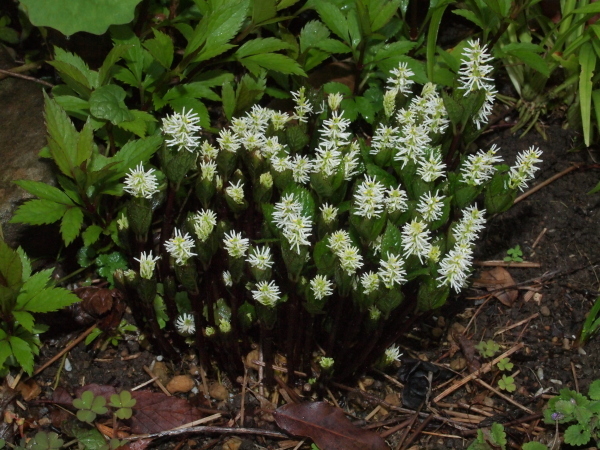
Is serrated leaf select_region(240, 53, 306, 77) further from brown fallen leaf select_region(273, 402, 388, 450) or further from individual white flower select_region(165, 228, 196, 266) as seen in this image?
brown fallen leaf select_region(273, 402, 388, 450)

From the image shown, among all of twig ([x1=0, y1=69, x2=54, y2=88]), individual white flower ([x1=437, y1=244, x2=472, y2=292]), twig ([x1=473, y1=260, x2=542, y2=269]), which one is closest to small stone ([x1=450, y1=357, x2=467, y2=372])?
twig ([x1=473, y1=260, x2=542, y2=269])

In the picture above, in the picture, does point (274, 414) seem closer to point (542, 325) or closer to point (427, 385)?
point (427, 385)

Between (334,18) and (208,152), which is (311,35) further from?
(208,152)

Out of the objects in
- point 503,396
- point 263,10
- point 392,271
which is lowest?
point 503,396

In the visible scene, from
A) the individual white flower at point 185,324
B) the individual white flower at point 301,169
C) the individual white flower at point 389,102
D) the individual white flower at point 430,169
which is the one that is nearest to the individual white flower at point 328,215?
the individual white flower at point 301,169

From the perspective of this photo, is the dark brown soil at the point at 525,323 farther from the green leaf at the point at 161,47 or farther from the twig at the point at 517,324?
the green leaf at the point at 161,47

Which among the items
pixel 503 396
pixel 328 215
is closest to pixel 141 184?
pixel 328 215
